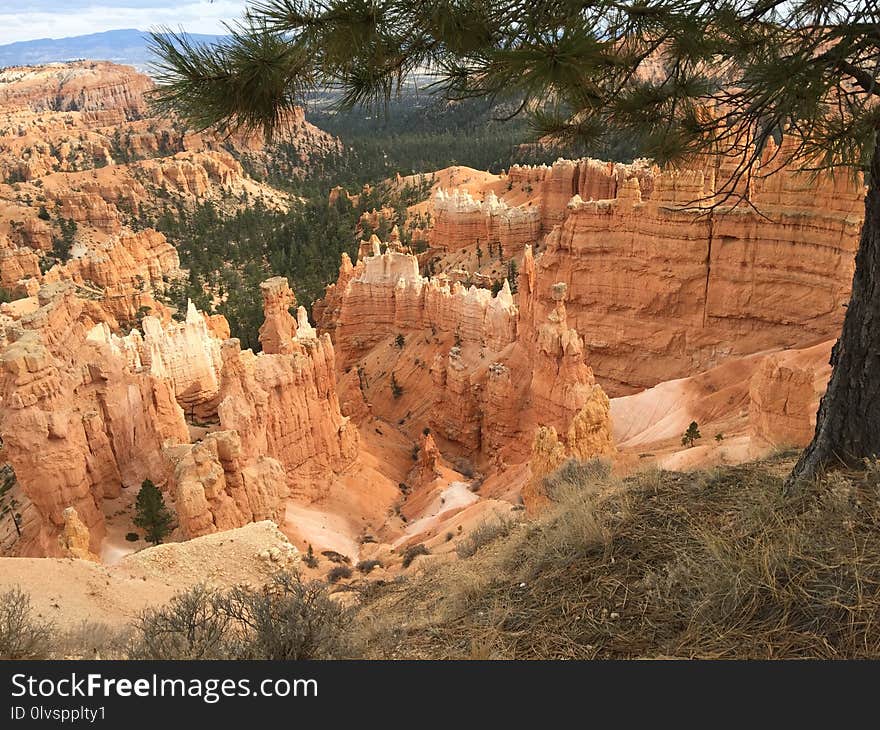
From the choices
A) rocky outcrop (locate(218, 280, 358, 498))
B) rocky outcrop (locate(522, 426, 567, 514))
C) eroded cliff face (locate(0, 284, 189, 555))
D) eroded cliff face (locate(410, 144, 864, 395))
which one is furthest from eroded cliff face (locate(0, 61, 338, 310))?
eroded cliff face (locate(410, 144, 864, 395))

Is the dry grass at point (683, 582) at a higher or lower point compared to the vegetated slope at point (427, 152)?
lower

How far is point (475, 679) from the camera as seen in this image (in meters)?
3.31

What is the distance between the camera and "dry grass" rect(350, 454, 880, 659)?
3699 millimetres

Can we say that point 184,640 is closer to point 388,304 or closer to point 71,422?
point 71,422

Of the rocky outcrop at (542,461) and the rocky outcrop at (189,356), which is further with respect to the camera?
the rocky outcrop at (189,356)

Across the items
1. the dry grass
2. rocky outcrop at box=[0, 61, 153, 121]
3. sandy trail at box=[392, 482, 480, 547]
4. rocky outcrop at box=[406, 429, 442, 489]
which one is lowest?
rocky outcrop at box=[406, 429, 442, 489]

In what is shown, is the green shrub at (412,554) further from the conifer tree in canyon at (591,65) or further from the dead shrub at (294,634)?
the conifer tree in canyon at (591,65)

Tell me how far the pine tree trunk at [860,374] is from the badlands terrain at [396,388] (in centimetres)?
128

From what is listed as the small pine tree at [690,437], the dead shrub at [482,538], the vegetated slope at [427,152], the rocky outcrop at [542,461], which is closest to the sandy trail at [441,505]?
the rocky outcrop at [542,461]

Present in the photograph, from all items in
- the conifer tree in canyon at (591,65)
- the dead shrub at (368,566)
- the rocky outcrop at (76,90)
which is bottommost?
the dead shrub at (368,566)

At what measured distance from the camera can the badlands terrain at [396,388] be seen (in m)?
11.5

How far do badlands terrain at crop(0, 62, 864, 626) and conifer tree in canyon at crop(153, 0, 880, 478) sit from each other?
63cm

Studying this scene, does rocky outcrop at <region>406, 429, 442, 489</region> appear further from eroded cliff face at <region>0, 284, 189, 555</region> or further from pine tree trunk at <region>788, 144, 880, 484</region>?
pine tree trunk at <region>788, 144, 880, 484</region>

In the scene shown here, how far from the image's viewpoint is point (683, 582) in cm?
418
